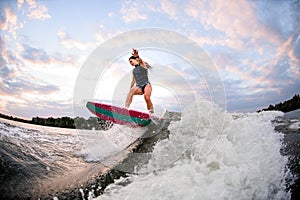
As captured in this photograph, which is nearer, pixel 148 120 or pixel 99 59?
pixel 99 59

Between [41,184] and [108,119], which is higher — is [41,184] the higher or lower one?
the lower one

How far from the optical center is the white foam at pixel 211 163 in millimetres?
2277

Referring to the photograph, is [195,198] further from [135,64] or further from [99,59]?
[135,64]

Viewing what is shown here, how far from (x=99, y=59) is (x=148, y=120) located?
3.89 ft

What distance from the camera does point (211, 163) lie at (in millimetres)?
2592

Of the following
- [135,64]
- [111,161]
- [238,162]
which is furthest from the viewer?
[135,64]

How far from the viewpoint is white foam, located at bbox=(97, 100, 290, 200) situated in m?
2.28

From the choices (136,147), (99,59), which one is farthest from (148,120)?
(99,59)

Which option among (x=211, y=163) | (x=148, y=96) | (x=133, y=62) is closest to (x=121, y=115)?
(x=148, y=96)

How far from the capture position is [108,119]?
4.34 m

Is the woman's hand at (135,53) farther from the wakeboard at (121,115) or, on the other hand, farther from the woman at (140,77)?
the wakeboard at (121,115)

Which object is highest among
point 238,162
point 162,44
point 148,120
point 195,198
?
point 162,44

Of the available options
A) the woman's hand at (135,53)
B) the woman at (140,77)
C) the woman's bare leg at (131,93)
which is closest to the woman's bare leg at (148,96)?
the woman at (140,77)

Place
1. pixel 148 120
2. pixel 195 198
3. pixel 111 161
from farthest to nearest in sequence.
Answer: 1. pixel 148 120
2. pixel 111 161
3. pixel 195 198
